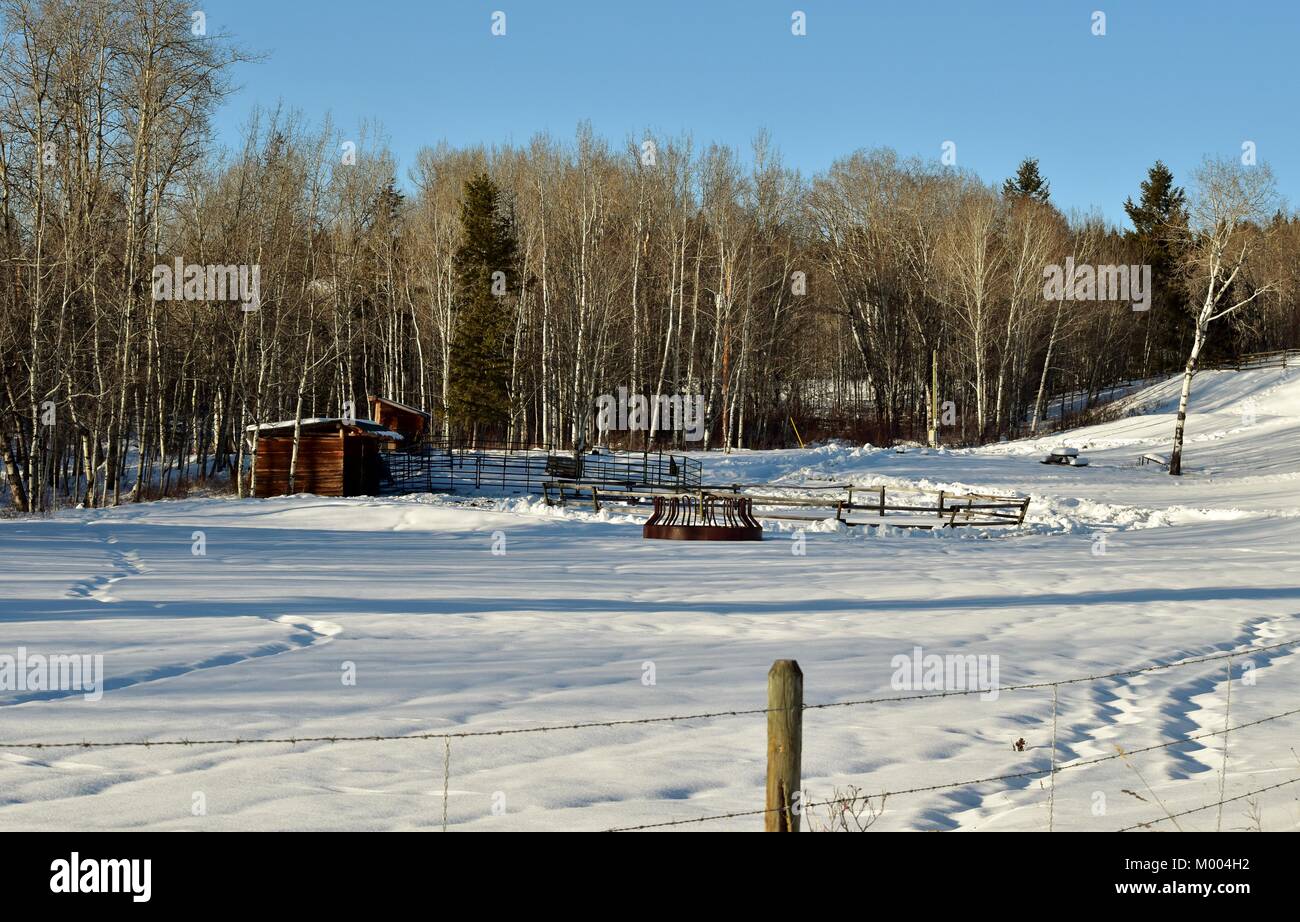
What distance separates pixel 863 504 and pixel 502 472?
49.7 feet

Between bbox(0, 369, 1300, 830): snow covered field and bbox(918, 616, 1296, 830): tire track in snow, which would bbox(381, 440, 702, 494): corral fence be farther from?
bbox(918, 616, 1296, 830): tire track in snow

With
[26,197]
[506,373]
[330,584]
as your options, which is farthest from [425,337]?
[330,584]

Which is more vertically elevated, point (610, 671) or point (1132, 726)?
point (610, 671)

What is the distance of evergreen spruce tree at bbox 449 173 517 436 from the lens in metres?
52.1

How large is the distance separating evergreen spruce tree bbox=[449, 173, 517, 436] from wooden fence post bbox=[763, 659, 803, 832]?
47.6 metres

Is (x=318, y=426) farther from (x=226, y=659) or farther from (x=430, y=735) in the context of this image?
(x=430, y=735)

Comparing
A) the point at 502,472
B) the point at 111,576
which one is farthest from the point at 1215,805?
the point at 502,472

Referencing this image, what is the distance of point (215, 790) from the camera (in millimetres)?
7207

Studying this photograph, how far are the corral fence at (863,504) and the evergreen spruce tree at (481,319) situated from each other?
49.5 feet

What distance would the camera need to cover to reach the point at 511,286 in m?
56.4

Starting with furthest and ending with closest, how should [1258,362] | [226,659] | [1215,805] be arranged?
[1258,362] → [226,659] → [1215,805]

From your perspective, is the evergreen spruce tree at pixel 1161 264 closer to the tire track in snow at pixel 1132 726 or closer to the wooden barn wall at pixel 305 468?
the wooden barn wall at pixel 305 468

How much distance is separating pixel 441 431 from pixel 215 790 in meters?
46.1
